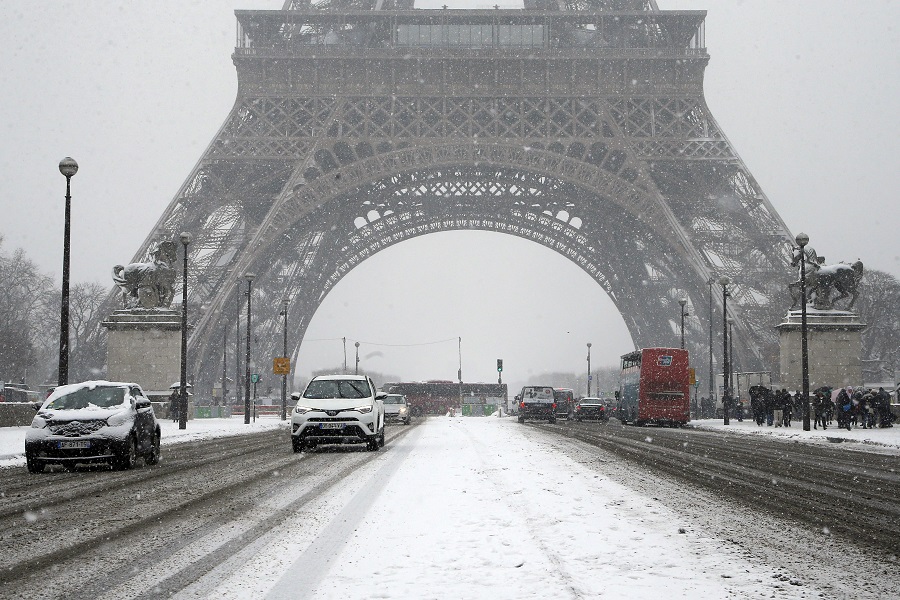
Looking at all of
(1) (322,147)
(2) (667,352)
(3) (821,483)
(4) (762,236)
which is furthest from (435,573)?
(1) (322,147)

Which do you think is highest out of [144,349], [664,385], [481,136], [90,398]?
[481,136]

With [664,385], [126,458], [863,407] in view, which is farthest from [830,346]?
[126,458]

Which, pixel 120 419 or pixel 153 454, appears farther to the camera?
pixel 153 454

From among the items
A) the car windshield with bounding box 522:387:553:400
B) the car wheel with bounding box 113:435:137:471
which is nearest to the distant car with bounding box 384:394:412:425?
the car windshield with bounding box 522:387:553:400

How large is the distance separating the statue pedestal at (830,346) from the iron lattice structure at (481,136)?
27.2 ft

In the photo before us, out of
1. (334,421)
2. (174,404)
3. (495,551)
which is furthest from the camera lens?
A: (174,404)

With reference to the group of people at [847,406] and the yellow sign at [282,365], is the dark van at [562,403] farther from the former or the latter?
the group of people at [847,406]

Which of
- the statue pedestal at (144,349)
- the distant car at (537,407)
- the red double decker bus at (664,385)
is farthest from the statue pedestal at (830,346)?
the statue pedestal at (144,349)

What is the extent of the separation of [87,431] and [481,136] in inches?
1774

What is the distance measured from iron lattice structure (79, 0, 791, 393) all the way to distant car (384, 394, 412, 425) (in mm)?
11666

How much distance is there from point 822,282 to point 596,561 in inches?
1605

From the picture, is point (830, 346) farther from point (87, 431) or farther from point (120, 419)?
point (87, 431)

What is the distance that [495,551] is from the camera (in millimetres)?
8211

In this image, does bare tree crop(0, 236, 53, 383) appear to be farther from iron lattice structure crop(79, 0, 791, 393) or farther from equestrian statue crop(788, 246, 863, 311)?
equestrian statue crop(788, 246, 863, 311)
